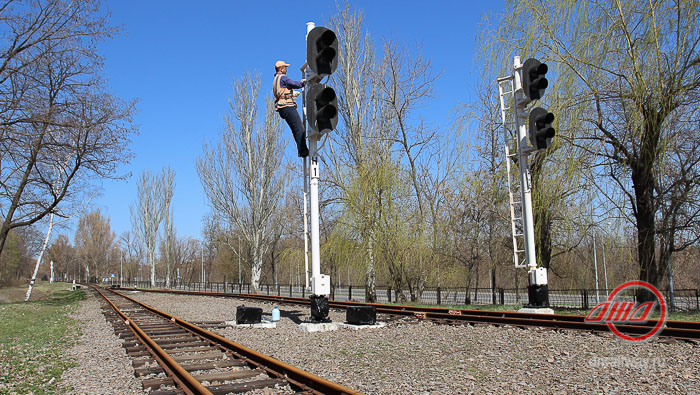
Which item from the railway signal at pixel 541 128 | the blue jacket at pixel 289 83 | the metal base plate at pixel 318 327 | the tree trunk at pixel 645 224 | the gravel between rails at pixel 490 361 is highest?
the blue jacket at pixel 289 83

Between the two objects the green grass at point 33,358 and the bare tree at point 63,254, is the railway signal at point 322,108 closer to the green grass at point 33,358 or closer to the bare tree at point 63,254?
the green grass at point 33,358

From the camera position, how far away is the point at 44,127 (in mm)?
19609

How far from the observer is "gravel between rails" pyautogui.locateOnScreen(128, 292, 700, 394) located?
5059 millimetres

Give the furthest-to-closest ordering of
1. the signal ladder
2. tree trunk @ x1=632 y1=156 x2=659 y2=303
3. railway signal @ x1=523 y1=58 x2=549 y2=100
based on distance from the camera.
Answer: the signal ladder < tree trunk @ x1=632 y1=156 x2=659 y2=303 < railway signal @ x1=523 y1=58 x2=549 y2=100

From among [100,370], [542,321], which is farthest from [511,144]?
[100,370]

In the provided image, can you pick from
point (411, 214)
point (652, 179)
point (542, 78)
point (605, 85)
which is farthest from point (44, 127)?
point (652, 179)

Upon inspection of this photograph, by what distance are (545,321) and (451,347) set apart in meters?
2.66

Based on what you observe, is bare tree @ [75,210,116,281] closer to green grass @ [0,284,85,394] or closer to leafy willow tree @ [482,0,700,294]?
green grass @ [0,284,85,394]

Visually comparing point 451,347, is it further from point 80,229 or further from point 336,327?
point 80,229

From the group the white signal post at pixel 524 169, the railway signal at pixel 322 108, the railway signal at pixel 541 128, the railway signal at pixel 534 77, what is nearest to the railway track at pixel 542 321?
the white signal post at pixel 524 169

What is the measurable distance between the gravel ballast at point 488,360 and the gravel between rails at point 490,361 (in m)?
0.01

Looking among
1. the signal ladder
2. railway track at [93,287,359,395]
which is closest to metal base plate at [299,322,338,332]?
railway track at [93,287,359,395]

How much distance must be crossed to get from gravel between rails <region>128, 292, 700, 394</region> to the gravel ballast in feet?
0.03

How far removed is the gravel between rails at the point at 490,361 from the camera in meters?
5.06
